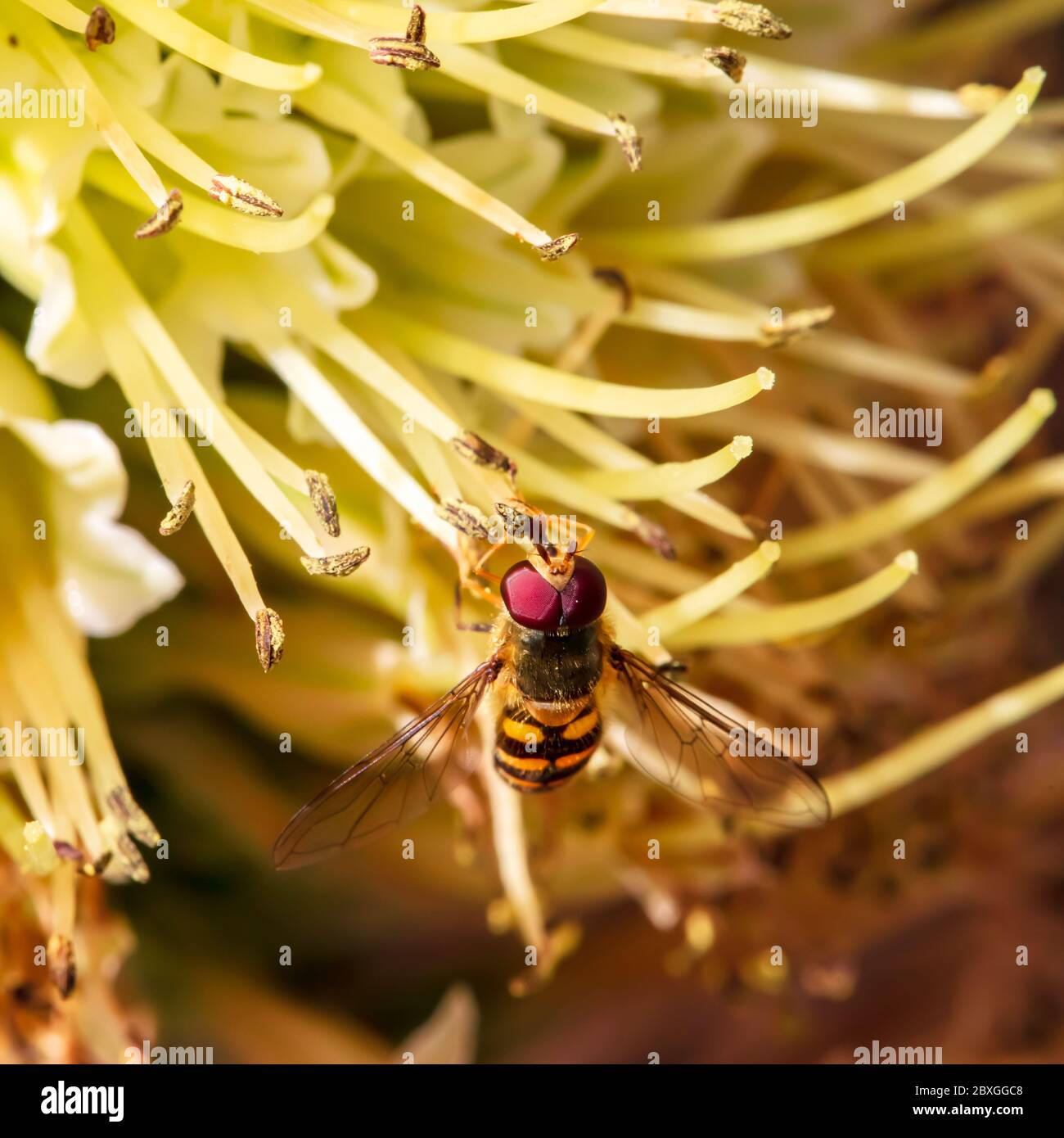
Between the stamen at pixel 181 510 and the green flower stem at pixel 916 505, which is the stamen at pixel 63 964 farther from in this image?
the green flower stem at pixel 916 505

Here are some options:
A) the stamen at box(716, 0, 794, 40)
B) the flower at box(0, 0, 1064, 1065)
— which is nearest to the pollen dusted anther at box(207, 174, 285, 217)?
the flower at box(0, 0, 1064, 1065)

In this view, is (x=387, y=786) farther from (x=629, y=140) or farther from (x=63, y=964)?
(x=629, y=140)

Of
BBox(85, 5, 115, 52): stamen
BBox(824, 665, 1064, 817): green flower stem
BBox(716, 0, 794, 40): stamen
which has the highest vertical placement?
BBox(716, 0, 794, 40): stamen

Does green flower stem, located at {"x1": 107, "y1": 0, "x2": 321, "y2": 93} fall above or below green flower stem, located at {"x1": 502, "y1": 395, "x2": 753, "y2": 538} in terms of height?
above

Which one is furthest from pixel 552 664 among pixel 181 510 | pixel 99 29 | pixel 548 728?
pixel 99 29

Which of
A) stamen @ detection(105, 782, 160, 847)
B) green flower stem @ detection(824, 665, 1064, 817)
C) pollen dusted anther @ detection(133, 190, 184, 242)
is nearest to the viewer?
pollen dusted anther @ detection(133, 190, 184, 242)

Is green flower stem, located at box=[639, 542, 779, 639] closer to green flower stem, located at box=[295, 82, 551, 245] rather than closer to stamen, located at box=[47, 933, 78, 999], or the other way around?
green flower stem, located at box=[295, 82, 551, 245]

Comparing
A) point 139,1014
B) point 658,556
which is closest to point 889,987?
point 658,556

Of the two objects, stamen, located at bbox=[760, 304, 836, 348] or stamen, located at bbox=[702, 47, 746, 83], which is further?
stamen, located at bbox=[760, 304, 836, 348]

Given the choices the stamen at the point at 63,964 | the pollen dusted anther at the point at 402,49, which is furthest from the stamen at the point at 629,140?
the stamen at the point at 63,964
